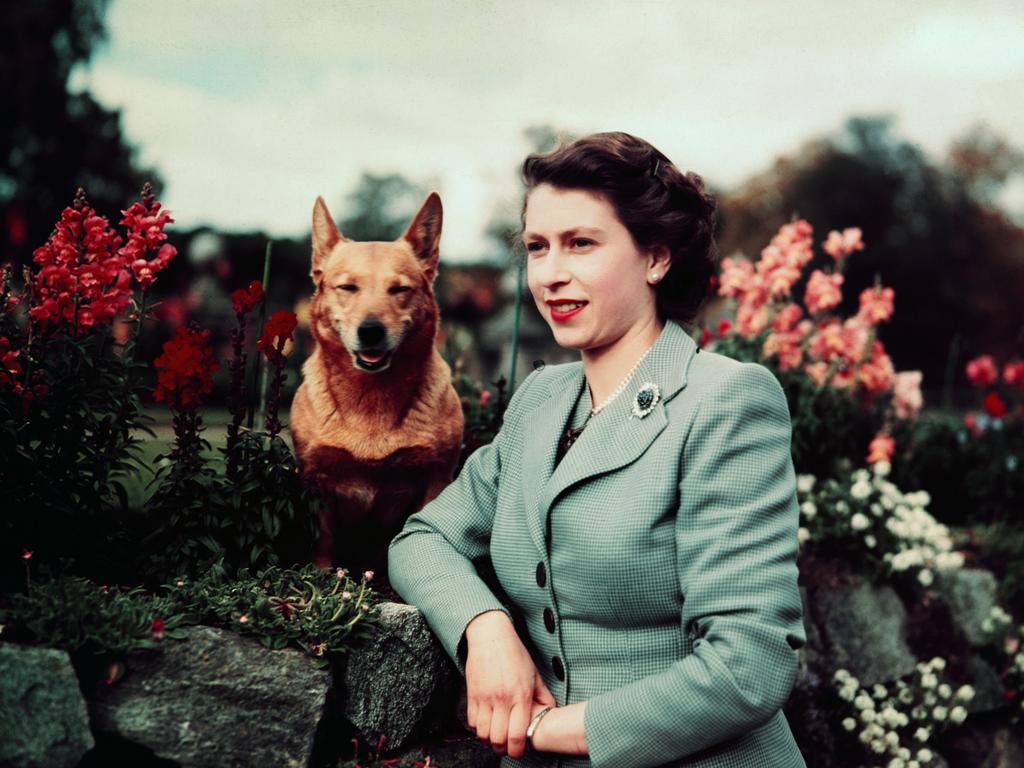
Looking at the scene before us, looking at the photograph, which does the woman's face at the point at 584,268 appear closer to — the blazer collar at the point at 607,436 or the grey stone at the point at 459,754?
the blazer collar at the point at 607,436

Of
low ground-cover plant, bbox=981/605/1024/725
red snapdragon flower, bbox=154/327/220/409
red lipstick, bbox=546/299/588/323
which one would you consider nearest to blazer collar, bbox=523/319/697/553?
red lipstick, bbox=546/299/588/323

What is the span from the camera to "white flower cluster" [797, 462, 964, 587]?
5445 millimetres

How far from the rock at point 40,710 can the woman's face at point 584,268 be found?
151 centimetres

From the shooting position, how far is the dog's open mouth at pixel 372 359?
289cm

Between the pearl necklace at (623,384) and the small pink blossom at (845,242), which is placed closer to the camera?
the pearl necklace at (623,384)

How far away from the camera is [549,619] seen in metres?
2.56

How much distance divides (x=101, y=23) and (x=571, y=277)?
2199 centimetres

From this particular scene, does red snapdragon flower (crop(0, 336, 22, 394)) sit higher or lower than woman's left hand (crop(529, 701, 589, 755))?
higher

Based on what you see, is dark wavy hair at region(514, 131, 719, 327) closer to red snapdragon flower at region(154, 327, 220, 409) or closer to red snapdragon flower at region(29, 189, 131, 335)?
red snapdragon flower at region(154, 327, 220, 409)

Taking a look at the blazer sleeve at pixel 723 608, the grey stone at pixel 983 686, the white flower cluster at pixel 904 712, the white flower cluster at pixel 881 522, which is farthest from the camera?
the grey stone at pixel 983 686

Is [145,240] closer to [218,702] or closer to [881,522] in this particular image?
[218,702]

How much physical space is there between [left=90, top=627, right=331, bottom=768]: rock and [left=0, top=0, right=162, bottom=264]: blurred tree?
18.6 metres

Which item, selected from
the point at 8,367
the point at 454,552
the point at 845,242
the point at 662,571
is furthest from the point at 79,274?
the point at 845,242

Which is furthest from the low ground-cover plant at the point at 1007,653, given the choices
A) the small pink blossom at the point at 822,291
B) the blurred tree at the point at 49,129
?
the blurred tree at the point at 49,129
